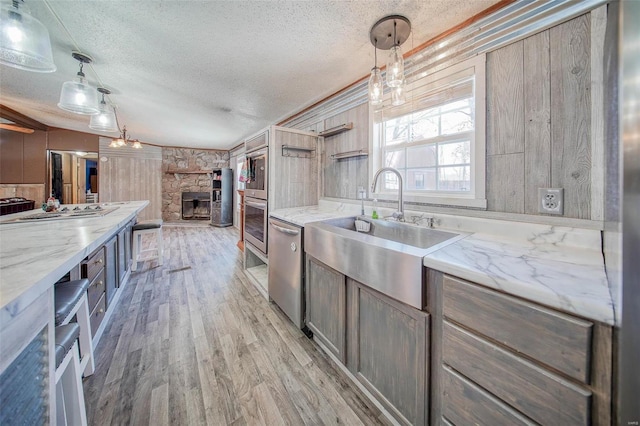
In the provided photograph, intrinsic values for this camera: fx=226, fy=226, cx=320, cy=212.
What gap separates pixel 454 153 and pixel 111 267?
3132 mm

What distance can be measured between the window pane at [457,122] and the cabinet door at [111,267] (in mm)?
2962

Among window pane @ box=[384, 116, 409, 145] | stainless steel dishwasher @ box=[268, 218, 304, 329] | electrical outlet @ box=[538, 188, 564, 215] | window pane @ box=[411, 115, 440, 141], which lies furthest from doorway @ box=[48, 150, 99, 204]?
electrical outlet @ box=[538, 188, 564, 215]

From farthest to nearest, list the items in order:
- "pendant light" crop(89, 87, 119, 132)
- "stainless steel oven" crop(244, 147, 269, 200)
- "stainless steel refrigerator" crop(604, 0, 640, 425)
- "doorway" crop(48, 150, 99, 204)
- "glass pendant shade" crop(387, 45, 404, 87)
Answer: "doorway" crop(48, 150, 99, 204)
"stainless steel oven" crop(244, 147, 269, 200)
"pendant light" crop(89, 87, 119, 132)
"glass pendant shade" crop(387, 45, 404, 87)
"stainless steel refrigerator" crop(604, 0, 640, 425)

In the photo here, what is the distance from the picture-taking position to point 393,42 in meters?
1.65

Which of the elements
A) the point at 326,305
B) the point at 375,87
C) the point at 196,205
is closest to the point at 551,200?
the point at 375,87

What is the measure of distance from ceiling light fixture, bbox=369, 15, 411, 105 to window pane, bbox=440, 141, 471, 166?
1.74ft

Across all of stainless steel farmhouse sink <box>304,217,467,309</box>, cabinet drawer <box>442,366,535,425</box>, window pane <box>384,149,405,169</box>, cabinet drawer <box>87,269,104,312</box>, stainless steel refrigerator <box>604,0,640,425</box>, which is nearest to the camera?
stainless steel refrigerator <box>604,0,640,425</box>

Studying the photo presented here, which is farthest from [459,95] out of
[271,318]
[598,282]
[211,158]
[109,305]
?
[211,158]

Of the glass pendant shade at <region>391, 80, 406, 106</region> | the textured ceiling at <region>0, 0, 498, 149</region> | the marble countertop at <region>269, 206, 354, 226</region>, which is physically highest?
the textured ceiling at <region>0, 0, 498, 149</region>

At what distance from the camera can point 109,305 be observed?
2.08 metres

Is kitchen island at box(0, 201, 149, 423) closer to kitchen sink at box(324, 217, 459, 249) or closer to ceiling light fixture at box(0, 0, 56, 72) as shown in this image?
ceiling light fixture at box(0, 0, 56, 72)

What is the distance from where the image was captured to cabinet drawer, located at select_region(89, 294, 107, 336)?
1.65 metres

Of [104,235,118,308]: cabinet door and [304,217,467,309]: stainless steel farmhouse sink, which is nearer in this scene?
[304,217,467,309]: stainless steel farmhouse sink

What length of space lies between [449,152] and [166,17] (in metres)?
2.19
